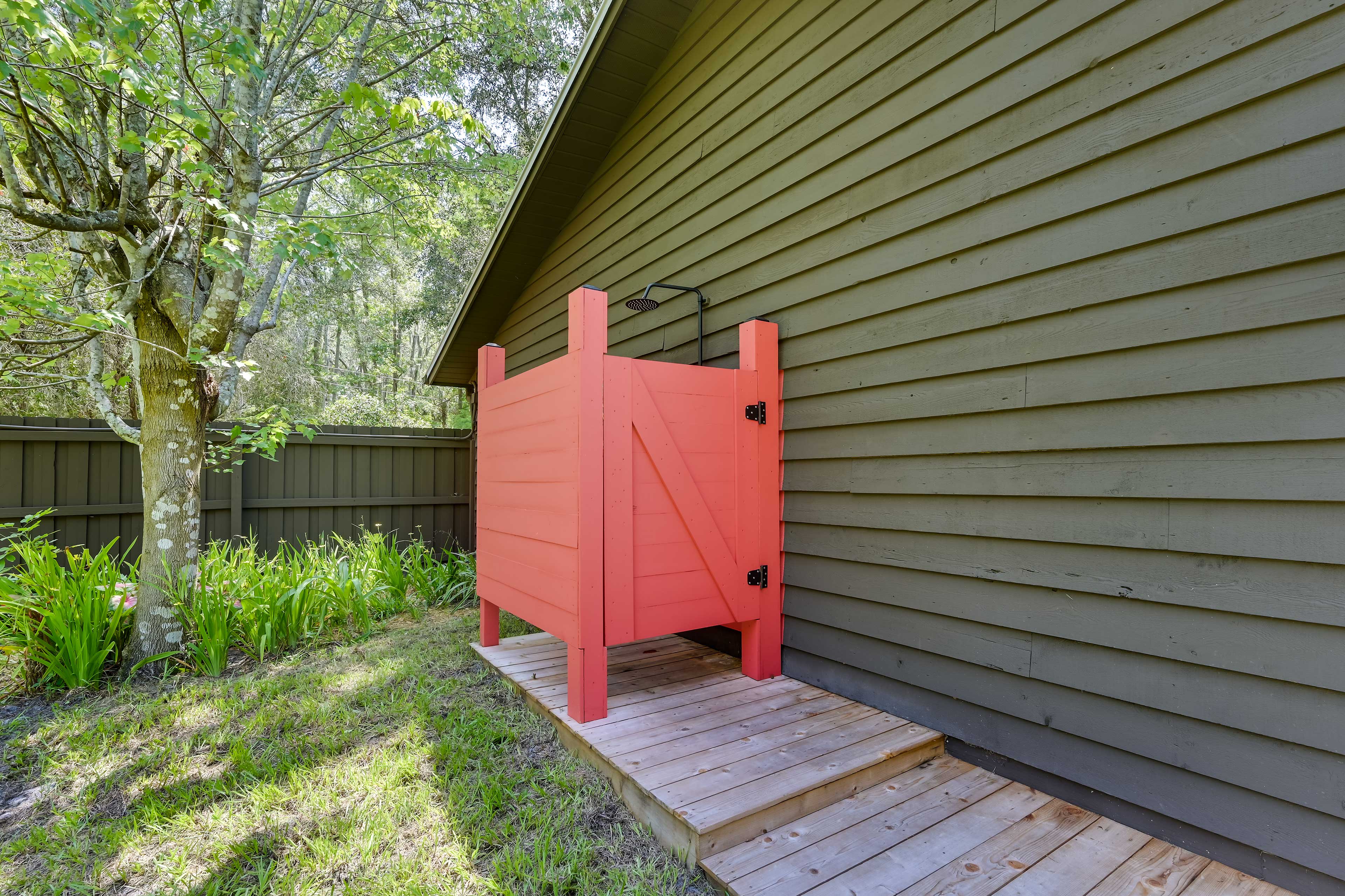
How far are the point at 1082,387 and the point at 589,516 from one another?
1.75 metres

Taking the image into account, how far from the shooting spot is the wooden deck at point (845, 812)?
151 cm

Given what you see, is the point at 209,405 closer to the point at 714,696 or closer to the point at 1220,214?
the point at 714,696

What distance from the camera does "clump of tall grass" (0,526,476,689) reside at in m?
3.19

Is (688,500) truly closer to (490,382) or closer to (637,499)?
(637,499)

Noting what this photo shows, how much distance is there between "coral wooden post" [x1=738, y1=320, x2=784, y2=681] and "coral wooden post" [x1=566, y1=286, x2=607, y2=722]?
793mm

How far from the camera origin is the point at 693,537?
265 centimetres

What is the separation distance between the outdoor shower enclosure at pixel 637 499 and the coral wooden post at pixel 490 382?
42 cm

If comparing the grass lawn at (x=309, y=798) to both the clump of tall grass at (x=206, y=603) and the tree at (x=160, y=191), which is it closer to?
the clump of tall grass at (x=206, y=603)

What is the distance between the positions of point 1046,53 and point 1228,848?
2.37m

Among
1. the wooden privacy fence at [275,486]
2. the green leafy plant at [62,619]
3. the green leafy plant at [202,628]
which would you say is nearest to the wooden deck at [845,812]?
the green leafy plant at [202,628]

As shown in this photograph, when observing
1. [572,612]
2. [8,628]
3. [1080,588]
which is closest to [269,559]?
[8,628]

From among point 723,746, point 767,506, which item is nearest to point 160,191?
point 767,506

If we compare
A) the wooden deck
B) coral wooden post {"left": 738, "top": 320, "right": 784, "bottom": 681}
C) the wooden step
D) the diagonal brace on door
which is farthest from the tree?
the wooden deck

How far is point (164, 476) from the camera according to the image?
11.6ft
